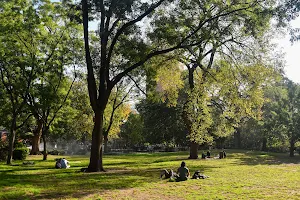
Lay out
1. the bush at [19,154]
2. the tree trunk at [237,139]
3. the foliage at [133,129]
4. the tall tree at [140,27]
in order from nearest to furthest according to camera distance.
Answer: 1. the tall tree at [140,27]
2. the bush at [19,154]
3. the foliage at [133,129]
4. the tree trunk at [237,139]

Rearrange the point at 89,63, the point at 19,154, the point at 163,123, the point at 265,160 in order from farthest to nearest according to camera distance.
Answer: the point at 163,123 → the point at 265,160 → the point at 19,154 → the point at 89,63

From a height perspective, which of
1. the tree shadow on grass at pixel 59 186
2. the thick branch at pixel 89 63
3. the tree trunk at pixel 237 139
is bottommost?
the tree shadow on grass at pixel 59 186

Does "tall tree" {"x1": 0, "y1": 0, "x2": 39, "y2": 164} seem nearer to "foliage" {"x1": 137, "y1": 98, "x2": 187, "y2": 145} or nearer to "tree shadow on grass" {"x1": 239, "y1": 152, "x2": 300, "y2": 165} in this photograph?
"tree shadow on grass" {"x1": 239, "y1": 152, "x2": 300, "y2": 165}

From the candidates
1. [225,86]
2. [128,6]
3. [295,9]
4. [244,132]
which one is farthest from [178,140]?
[295,9]

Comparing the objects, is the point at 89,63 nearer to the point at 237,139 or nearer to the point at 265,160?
the point at 265,160

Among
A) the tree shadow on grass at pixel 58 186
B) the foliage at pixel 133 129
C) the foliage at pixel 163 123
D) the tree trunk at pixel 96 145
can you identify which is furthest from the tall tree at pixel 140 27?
the foliage at pixel 133 129

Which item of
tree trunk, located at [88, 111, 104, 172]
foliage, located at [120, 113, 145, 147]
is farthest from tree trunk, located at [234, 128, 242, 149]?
tree trunk, located at [88, 111, 104, 172]

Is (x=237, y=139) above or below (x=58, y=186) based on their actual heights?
above

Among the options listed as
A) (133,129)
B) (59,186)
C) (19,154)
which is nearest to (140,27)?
(59,186)

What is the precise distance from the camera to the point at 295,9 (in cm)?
980

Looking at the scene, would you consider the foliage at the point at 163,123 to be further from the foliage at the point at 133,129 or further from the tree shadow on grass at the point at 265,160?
the tree shadow on grass at the point at 265,160

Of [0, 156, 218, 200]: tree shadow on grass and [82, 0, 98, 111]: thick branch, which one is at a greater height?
[82, 0, 98, 111]: thick branch

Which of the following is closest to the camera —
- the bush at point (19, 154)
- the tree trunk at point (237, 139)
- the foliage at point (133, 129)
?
the bush at point (19, 154)

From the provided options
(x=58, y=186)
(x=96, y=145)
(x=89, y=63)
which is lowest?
(x=58, y=186)
